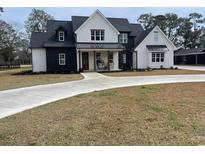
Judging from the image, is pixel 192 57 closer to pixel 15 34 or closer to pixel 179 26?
pixel 179 26

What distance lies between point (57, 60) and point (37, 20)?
115 ft

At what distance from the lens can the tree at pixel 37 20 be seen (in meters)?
59.4

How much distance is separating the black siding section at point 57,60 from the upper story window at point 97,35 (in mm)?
2701

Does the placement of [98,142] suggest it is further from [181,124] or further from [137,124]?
[181,124]

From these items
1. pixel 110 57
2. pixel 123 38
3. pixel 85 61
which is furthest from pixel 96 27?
pixel 123 38

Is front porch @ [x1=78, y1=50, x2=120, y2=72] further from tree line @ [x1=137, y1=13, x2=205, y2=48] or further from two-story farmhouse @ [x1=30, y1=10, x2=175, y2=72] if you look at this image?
tree line @ [x1=137, y1=13, x2=205, y2=48]

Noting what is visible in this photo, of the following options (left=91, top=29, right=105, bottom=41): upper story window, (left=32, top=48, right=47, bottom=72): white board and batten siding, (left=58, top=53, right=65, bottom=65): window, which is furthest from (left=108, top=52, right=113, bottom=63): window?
(left=32, top=48, right=47, bottom=72): white board and batten siding

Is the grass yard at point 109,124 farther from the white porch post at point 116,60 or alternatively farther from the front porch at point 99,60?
the white porch post at point 116,60

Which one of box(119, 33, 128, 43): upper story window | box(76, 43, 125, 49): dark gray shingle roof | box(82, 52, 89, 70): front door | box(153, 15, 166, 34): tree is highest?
box(153, 15, 166, 34): tree

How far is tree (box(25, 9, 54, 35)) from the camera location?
59.4 m

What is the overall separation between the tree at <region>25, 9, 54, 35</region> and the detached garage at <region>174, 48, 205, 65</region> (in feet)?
103

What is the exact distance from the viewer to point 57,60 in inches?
1137

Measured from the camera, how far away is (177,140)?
4793 millimetres
